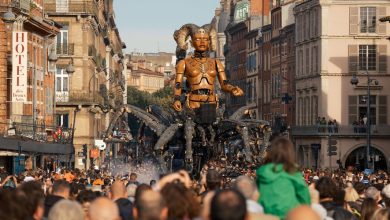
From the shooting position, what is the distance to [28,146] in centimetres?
5353

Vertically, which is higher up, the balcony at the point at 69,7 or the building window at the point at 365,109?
the balcony at the point at 69,7

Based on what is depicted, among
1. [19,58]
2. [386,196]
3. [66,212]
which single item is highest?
[19,58]

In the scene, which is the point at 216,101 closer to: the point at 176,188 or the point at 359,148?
the point at 176,188

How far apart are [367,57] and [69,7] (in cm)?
1972

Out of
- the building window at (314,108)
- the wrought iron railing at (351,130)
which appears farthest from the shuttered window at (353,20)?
the wrought iron railing at (351,130)

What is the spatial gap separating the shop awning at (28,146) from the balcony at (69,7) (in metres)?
44.0

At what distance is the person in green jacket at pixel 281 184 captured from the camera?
16.0 meters

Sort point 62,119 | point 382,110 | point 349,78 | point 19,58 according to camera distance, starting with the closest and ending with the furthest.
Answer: point 19,58 < point 62,119 < point 382,110 < point 349,78

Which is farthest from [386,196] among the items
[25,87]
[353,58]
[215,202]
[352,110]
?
[353,58]

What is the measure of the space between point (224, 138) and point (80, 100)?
74703 mm

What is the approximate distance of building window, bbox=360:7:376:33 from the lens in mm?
111625

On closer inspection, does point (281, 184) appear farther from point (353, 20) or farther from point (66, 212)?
point (353, 20)

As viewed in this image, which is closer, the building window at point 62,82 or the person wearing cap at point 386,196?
the person wearing cap at point 386,196

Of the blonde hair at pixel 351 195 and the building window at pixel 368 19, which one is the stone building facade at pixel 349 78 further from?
the blonde hair at pixel 351 195
